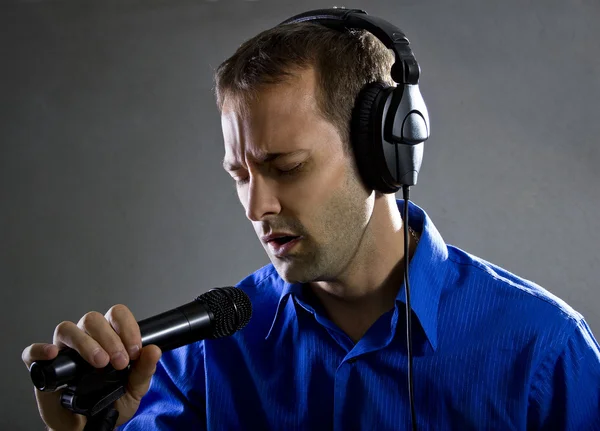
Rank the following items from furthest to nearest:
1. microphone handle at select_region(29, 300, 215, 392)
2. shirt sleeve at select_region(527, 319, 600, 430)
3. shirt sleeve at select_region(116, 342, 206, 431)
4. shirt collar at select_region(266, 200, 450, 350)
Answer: shirt sleeve at select_region(116, 342, 206, 431) < shirt collar at select_region(266, 200, 450, 350) < shirt sleeve at select_region(527, 319, 600, 430) < microphone handle at select_region(29, 300, 215, 392)

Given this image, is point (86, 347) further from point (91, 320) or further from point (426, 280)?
point (426, 280)

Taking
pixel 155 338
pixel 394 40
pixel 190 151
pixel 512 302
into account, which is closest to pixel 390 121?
pixel 394 40

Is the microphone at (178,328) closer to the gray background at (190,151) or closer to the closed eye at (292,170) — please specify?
the closed eye at (292,170)

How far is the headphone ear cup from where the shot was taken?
1.09m

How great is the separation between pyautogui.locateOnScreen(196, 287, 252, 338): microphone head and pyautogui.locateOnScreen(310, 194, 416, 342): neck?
0.78ft

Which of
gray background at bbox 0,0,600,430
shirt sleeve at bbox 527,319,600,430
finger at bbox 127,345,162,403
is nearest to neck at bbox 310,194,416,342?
shirt sleeve at bbox 527,319,600,430

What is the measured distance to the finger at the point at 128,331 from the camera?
906mm

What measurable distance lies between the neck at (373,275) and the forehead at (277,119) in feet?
0.67

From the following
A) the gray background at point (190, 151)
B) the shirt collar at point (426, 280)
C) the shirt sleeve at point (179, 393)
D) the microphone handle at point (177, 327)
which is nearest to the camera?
the microphone handle at point (177, 327)

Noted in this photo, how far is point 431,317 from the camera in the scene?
1.17 m

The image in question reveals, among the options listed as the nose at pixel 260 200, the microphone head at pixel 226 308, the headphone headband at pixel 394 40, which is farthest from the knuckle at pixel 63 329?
the headphone headband at pixel 394 40

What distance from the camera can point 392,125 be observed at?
1062 millimetres

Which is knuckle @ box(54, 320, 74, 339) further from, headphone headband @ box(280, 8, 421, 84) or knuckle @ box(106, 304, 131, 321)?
headphone headband @ box(280, 8, 421, 84)

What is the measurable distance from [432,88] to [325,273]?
150 cm
